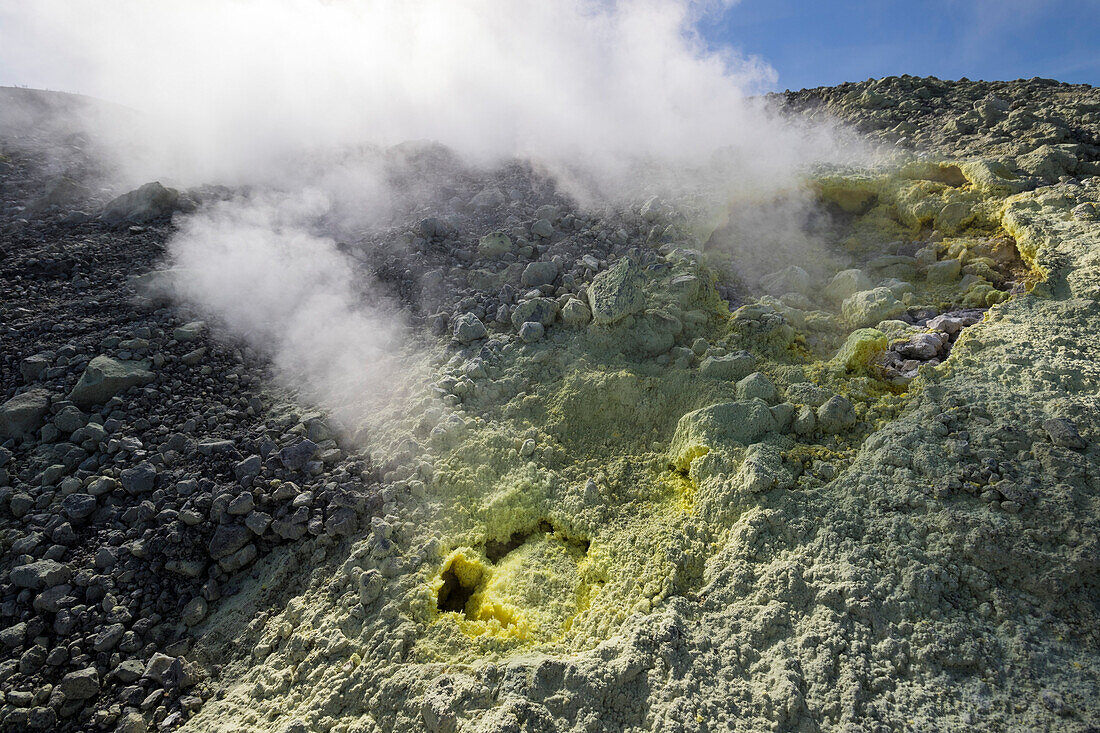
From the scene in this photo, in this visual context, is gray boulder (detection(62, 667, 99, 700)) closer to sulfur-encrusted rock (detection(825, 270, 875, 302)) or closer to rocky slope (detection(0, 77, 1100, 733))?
rocky slope (detection(0, 77, 1100, 733))

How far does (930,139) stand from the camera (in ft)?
15.7

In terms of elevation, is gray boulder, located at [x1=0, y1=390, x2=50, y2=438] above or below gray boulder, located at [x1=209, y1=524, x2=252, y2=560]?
above

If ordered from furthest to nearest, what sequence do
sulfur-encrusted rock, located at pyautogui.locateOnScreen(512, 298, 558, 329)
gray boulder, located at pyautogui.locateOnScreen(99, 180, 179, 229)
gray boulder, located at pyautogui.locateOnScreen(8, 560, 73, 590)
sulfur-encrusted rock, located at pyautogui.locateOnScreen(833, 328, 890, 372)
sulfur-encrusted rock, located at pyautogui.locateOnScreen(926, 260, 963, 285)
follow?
gray boulder, located at pyautogui.locateOnScreen(99, 180, 179, 229)
sulfur-encrusted rock, located at pyautogui.locateOnScreen(512, 298, 558, 329)
sulfur-encrusted rock, located at pyautogui.locateOnScreen(926, 260, 963, 285)
sulfur-encrusted rock, located at pyautogui.locateOnScreen(833, 328, 890, 372)
gray boulder, located at pyautogui.locateOnScreen(8, 560, 73, 590)

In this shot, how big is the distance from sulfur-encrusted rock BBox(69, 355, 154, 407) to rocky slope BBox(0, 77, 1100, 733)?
1 centimetres

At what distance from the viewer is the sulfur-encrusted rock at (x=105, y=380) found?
329cm

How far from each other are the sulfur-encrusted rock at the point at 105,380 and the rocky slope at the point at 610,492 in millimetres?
15

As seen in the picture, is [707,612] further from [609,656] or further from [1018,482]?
[1018,482]

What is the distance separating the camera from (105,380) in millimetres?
3322

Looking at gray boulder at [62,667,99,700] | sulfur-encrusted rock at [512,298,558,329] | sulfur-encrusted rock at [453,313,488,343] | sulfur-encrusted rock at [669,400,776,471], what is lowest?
gray boulder at [62,667,99,700]

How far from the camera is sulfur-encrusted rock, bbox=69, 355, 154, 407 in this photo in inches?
129

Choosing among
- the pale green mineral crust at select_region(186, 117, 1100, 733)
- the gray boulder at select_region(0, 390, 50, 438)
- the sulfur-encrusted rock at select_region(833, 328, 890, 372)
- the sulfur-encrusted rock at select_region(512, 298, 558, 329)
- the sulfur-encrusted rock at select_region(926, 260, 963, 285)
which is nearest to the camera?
the pale green mineral crust at select_region(186, 117, 1100, 733)

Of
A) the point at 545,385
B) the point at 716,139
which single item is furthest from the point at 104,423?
the point at 716,139

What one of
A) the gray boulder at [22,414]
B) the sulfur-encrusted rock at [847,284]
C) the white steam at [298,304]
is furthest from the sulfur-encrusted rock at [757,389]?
the gray boulder at [22,414]

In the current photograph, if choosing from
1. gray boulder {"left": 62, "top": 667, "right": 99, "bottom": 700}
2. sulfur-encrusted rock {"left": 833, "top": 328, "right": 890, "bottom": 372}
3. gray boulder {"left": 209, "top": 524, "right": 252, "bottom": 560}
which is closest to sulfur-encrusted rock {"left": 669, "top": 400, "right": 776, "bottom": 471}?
sulfur-encrusted rock {"left": 833, "top": 328, "right": 890, "bottom": 372}
